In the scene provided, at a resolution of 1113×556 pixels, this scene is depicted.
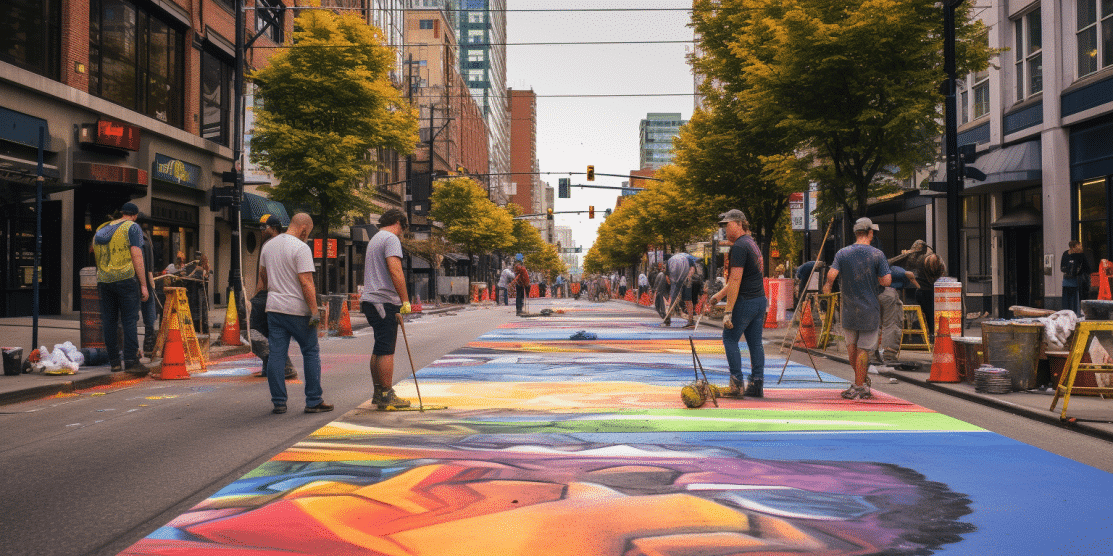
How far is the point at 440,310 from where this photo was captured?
38.0 metres

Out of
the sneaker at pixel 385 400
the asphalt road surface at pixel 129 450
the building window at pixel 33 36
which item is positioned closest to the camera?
the asphalt road surface at pixel 129 450

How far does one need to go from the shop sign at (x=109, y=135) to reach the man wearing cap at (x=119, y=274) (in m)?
12.4

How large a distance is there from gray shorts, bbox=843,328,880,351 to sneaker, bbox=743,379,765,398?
99cm

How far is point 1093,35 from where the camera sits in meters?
19.4

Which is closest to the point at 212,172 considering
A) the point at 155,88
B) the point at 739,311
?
the point at 155,88

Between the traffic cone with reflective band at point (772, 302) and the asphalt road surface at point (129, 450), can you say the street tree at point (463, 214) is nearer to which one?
the traffic cone with reflective band at point (772, 302)

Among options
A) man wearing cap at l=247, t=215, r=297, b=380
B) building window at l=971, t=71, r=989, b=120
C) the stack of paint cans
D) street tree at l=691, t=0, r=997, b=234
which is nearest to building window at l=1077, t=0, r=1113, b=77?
street tree at l=691, t=0, r=997, b=234

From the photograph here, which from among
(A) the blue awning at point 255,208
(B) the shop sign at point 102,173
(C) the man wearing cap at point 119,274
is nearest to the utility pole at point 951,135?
(C) the man wearing cap at point 119,274

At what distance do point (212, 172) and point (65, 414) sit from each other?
2360 cm

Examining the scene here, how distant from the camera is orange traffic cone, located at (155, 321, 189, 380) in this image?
437 inches

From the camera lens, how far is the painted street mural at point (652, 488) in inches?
163

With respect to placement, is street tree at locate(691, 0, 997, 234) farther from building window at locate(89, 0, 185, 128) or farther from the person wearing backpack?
building window at locate(89, 0, 185, 128)

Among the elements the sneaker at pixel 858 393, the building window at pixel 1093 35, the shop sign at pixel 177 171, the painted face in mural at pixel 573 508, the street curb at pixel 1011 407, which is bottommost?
the painted face in mural at pixel 573 508

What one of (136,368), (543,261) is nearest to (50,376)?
(136,368)
